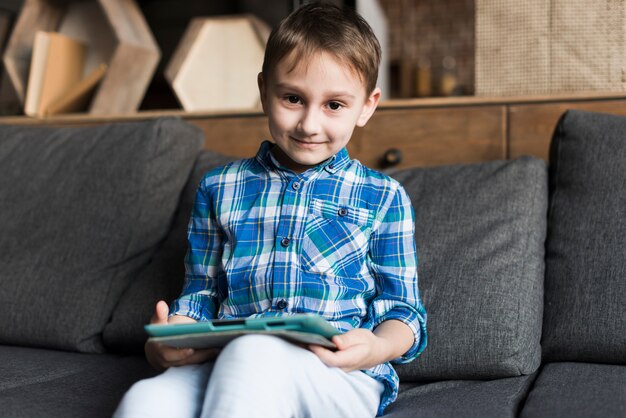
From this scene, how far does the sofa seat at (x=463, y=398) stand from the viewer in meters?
1.07

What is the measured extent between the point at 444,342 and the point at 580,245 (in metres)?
0.31

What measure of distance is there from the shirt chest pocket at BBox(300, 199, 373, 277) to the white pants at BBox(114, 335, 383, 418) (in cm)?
19

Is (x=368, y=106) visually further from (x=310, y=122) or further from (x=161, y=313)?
(x=161, y=313)

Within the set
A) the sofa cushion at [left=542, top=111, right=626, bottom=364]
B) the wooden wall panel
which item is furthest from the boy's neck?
the wooden wall panel

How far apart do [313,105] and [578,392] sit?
579mm

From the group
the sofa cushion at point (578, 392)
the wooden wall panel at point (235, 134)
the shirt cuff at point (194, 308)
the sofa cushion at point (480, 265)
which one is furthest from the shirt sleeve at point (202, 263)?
the wooden wall panel at point (235, 134)

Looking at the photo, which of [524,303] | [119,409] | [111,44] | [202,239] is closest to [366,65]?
[202,239]

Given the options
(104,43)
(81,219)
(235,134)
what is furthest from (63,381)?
(104,43)

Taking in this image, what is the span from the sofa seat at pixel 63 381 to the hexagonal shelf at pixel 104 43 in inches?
35.5

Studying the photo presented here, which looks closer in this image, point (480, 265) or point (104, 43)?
point (480, 265)

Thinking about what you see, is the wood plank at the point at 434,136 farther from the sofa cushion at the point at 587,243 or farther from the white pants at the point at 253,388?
the white pants at the point at 253,388

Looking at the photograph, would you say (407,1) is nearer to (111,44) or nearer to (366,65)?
(111,44)

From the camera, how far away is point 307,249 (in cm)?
116

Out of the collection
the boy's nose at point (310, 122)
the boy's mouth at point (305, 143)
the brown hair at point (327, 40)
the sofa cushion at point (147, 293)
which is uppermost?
the brown hair at point (327, 40)
